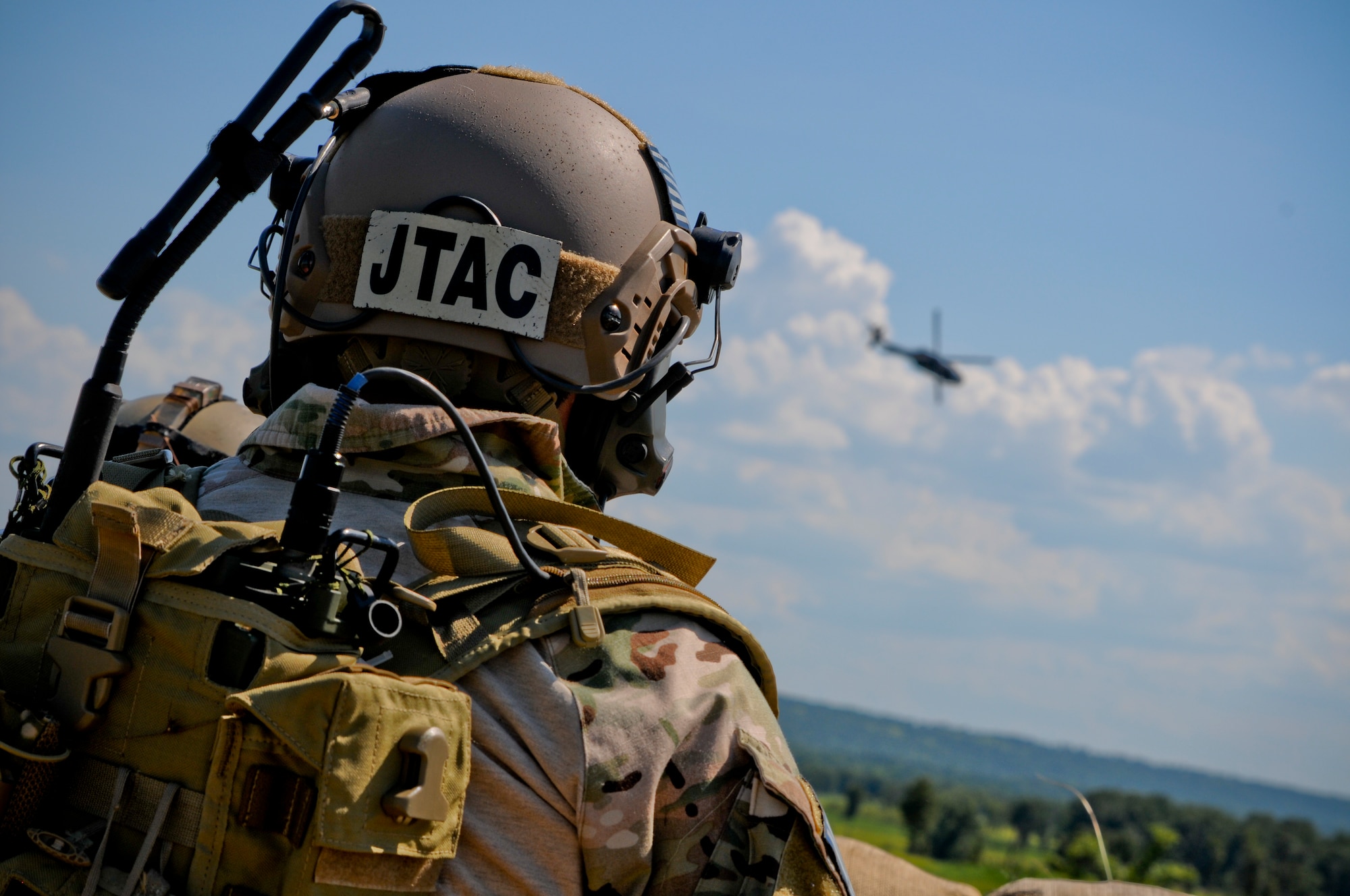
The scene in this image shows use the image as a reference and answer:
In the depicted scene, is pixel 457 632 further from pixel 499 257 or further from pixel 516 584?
pixel 499 257

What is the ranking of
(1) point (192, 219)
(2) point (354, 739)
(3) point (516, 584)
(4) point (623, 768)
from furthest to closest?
(1) point (192, 219) → (3) point (516, 584) → (4) point (623, 768) → (2) point (354, 739)

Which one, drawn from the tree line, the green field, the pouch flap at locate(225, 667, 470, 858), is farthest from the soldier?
the tree line

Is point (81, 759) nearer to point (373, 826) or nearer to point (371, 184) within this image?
point (373, 826)

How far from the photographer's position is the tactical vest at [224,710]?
78.5 inches

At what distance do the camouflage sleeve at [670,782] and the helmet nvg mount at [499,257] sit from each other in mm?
934

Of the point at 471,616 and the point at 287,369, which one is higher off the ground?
the point at 287,369

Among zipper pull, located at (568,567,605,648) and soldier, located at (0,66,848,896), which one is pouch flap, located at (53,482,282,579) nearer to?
soldier, located at (0,66,848,896)

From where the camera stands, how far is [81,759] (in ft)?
7.30

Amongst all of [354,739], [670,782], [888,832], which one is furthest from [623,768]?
[888,832]

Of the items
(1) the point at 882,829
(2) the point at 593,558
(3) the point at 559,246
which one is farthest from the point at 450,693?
(1) the point at 882,829

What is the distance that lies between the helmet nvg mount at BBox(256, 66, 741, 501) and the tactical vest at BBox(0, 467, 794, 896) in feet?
2.14

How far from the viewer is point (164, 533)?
2.25 metres

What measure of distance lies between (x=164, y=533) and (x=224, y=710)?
37cm

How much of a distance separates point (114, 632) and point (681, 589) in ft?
3.51
